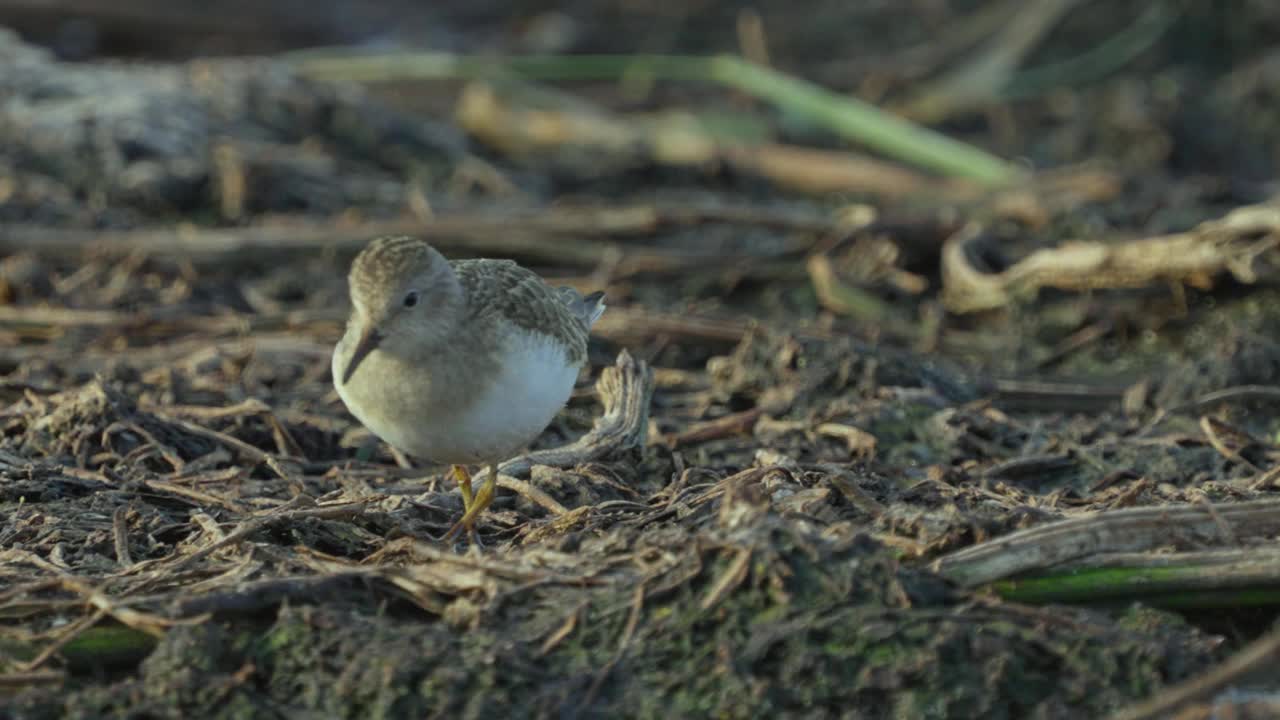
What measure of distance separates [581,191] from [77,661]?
7.29 m

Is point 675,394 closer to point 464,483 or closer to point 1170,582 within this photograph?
point 464,483

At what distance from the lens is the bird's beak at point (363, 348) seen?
464 cm

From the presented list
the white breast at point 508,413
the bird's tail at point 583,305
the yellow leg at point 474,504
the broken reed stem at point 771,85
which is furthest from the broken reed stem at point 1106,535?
the broken reed stem at point 771,85

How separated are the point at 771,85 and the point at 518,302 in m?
5.77

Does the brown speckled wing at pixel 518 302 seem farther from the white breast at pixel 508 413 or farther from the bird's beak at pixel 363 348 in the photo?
the bird's beak at pixel 363 348

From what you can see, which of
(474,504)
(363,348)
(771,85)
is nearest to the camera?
(363,348)

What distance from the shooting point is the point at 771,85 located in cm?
1055

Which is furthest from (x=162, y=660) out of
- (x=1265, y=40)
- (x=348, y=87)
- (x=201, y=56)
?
(x=1265, y=40)

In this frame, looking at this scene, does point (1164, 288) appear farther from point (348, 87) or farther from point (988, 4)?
point (988, 4)

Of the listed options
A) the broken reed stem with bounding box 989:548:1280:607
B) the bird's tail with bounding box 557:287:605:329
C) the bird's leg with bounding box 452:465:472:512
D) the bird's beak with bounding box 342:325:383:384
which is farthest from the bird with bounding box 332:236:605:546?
the broken reed stem with bounding box 989:548:1280:607

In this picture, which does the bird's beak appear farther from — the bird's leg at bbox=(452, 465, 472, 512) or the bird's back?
the bird's leg at bbox=(452, 465, 472, 512)

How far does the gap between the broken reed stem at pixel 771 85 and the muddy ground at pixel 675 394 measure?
23cm

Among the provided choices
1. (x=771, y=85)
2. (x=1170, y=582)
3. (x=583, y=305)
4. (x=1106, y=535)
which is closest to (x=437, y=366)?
(x=583, y=305)

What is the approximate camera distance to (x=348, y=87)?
11.7 metres
